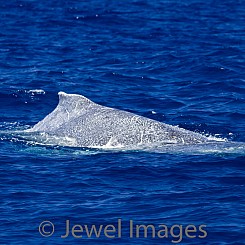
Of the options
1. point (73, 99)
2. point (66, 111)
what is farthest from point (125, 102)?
point (66, 111)

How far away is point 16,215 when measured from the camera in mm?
21000

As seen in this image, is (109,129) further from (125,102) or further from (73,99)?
(125,102)

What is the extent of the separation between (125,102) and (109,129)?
21.1 ft

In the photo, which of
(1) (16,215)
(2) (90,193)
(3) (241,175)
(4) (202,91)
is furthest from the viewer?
(4) (202,91)

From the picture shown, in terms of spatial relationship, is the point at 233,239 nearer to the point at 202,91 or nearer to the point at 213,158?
the point at 213,158

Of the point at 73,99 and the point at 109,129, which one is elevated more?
the point at 73,99

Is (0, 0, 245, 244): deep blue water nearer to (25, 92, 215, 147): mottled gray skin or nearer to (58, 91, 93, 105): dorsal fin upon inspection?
(25, 92, 215, 147): mottled gray skin

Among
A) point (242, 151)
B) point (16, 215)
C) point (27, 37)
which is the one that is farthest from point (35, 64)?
point (16, 215)

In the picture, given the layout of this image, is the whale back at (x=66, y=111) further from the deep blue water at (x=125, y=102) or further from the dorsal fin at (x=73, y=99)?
the deep blue water at (x=125, y=102)

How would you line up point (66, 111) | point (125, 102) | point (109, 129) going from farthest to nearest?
point (125, 102) → point (66, 111) → point (109, 129)

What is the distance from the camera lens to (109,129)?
1102 inches

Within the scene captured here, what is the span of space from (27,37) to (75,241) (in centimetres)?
3010

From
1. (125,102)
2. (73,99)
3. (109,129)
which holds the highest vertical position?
(73,99)

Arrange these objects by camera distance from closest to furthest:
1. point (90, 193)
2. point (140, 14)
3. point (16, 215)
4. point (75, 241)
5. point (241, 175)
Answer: point (75, 241) < point (16, 215) < point (90, 193) < point (241, 175) < point (140, 14)
